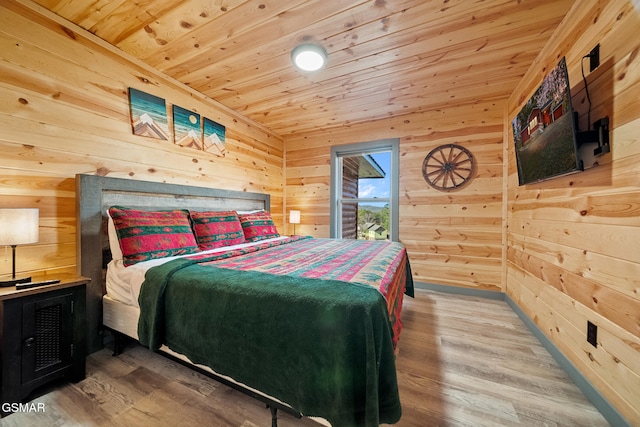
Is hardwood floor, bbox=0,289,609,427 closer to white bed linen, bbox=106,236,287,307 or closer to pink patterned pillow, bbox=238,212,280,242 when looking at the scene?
white bed linen, bbox=106,236,287,307

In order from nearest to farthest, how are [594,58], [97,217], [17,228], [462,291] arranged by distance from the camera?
[17,228], [594,58], [97,217], [462,291]

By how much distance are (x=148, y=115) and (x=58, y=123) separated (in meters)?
0.68

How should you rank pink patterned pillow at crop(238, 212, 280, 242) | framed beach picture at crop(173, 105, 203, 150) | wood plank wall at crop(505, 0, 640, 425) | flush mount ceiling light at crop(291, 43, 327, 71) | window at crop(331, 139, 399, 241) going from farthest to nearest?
window at crop(331, 139, 399, 241) → pink patterned pillow at crop(238, 212, 280, 242) → framed beach picture at crop(173, 105, 203, 150) → flush mount ceiling light at crop(291, 43, 327, 71) → wood plank wall at crop(505, 0, 640, 425)

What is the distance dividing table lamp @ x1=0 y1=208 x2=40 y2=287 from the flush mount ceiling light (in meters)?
2.18

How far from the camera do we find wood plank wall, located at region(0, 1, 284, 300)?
5.09 feet

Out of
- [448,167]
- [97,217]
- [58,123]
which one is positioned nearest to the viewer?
[58,123]

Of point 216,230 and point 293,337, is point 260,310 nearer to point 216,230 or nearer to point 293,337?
point 293,337

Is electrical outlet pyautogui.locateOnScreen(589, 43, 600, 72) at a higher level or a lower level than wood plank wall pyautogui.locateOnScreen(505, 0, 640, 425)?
higher

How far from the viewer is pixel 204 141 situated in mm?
2887

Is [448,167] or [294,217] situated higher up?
[448,167]

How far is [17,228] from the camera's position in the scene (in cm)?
131

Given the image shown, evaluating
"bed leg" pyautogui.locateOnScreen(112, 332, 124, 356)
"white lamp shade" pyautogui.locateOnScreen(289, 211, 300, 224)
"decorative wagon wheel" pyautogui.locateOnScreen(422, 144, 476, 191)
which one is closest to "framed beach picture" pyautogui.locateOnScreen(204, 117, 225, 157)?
"white lamp shade" pyautogui.locateOnScreen(289, 211, 300, 224)

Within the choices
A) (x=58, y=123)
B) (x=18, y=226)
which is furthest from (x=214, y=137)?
(x=18, y=226)

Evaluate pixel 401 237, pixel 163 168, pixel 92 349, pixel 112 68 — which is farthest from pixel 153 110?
pixel 401 237
